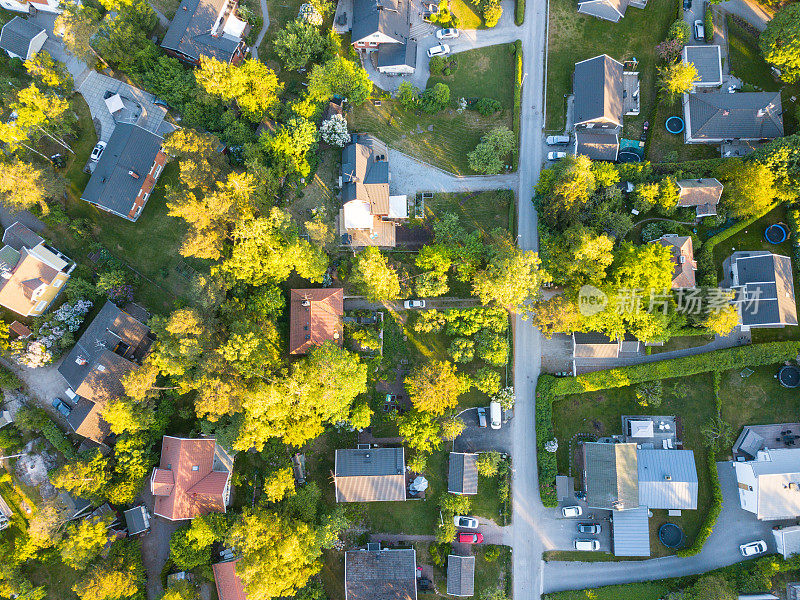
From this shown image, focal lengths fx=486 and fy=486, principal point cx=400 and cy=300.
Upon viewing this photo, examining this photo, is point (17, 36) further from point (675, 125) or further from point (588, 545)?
point (588, 545)

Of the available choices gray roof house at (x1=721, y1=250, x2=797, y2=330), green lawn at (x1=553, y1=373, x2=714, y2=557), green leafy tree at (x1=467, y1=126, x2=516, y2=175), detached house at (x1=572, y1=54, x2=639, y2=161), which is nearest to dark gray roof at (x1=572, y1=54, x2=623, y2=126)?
detached house at (x1=572, y1=54, x2=639, y2=161)

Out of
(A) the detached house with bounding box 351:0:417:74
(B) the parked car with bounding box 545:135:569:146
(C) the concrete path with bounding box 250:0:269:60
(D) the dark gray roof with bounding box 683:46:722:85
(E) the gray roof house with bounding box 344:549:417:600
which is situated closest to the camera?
Result: (E) the gray roof house with bounding box 344:549:417:600

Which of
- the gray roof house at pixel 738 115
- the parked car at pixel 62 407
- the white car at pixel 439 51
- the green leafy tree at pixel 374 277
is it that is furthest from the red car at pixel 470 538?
the white car at pixel 439 51

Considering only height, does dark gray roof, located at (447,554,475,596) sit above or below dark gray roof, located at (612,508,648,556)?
below

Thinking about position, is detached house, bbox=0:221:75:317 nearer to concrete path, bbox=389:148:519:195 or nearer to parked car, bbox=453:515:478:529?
concrete path, bbox=389:148:519:195

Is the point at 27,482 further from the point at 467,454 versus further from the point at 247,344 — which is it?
the point at 467,454
